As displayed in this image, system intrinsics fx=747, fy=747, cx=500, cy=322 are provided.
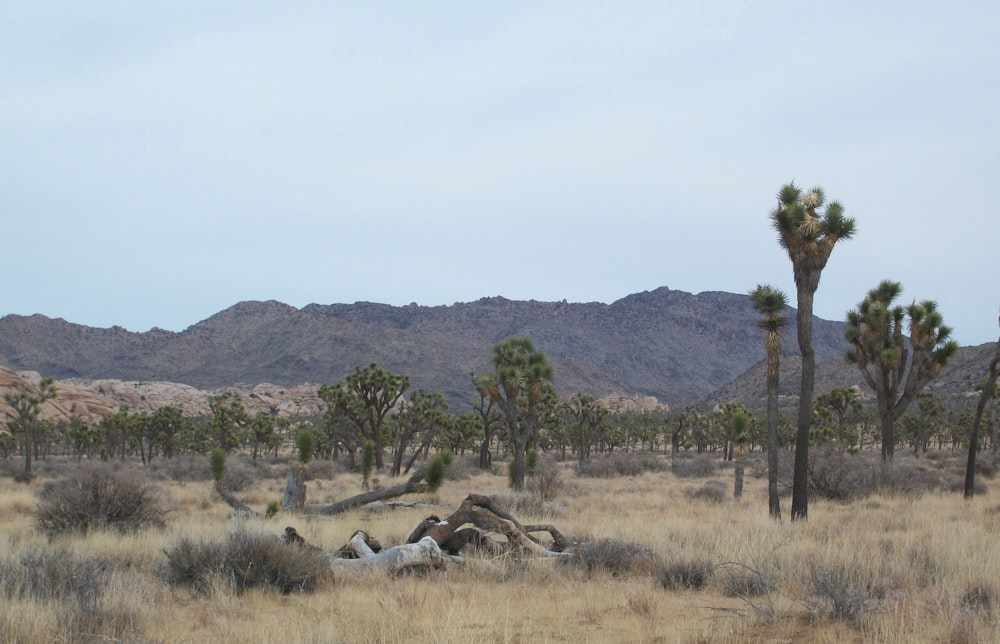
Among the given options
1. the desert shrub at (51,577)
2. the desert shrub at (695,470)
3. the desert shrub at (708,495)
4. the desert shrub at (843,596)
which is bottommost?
the desert shrub at (695,470)

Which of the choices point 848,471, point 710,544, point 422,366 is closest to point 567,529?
point 710,544

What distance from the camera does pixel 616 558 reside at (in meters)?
9.82

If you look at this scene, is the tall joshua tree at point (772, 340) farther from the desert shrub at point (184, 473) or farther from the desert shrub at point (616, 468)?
the desert shrub at point (184, 473)

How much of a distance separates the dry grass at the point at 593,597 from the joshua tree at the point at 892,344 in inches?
515

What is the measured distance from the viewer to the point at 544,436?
82562 millimetres

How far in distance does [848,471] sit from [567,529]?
13.8 metres

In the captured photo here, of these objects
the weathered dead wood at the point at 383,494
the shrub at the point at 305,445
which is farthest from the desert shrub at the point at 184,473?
the weathered dead wood at the point at 383,494

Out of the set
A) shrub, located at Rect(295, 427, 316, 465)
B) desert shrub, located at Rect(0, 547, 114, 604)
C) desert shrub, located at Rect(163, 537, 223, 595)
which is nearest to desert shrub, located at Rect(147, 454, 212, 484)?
shrub, located at Rect(295, 427, 316, 465)

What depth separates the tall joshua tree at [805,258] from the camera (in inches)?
682

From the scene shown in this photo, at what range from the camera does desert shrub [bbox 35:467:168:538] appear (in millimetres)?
13219

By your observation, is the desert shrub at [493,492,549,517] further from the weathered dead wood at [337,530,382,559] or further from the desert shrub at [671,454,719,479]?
the desert shrub at [671,454,719,479]

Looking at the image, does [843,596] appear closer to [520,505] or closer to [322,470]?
[520,505]

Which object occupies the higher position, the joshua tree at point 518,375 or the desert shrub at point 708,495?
the joshua tree at point 518,375

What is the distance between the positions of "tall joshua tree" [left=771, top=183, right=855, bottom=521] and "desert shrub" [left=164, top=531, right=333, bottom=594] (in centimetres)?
1243
